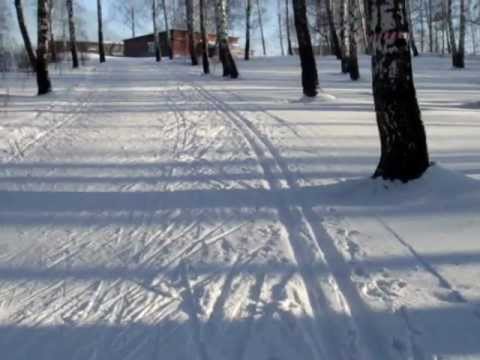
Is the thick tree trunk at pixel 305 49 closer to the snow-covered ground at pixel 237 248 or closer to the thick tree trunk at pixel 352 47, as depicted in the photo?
the snow-covered ground at pixel 237 248

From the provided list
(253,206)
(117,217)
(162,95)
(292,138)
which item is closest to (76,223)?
(117,217)

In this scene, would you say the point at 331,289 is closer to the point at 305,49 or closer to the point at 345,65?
the point at 305,49

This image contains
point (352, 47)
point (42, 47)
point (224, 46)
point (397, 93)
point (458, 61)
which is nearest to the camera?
point (397, 93)

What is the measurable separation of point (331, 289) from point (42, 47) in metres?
14.7

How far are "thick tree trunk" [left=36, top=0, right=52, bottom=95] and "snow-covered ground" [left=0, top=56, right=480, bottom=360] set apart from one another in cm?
752

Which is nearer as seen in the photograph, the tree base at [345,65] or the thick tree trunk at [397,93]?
the thick tree trunk at [397,93]

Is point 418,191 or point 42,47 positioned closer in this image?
point 418,191

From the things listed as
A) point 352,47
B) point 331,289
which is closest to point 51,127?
point 331,289

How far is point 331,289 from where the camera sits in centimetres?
363

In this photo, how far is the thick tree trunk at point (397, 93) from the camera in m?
5.57

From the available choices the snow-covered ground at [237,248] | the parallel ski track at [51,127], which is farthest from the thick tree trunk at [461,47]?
the snow-covered ground at [237,248]

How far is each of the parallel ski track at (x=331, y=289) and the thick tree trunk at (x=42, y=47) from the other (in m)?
11.9

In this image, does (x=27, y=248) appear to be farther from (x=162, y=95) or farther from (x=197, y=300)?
(x=162, y=95)

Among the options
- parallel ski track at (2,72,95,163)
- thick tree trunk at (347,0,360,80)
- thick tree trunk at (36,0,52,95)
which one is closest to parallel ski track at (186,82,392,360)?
parallel ski track at (2,72,95,163)
